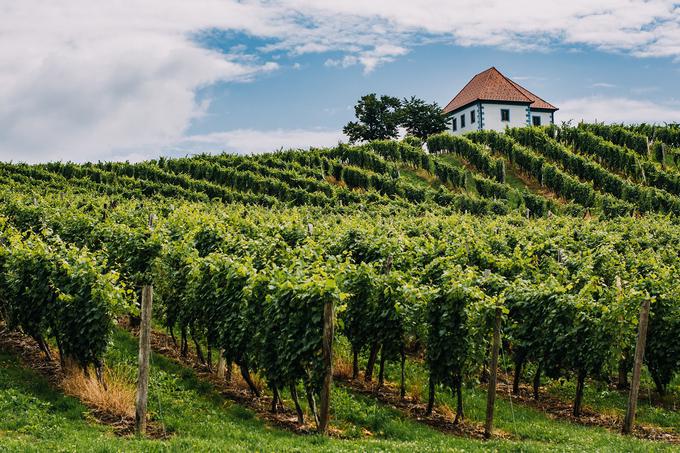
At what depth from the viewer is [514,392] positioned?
45.5 feet

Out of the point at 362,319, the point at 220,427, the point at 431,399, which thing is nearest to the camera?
the point at 220,427

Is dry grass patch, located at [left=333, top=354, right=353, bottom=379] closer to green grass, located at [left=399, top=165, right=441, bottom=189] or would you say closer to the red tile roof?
green grass, located at [left=399, top=165, right=441, bottom=189]

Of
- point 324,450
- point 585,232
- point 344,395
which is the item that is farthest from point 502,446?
point 585,232

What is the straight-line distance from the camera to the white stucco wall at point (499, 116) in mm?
63375

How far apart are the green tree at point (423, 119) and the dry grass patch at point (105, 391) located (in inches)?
2360

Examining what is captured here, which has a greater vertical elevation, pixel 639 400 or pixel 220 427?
pixel 220 427

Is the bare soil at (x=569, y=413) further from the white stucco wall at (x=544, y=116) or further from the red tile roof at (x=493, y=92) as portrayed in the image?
the white stucco wall at (x=544, y=116)

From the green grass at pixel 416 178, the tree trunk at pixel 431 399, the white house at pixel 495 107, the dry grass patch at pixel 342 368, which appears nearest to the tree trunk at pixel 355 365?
the dry grass patch at pixel 342 368

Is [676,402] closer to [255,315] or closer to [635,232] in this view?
[255,315]

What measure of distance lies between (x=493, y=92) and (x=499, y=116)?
278cm

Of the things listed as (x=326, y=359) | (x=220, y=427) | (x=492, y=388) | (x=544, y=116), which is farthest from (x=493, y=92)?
(x=220, y=427)

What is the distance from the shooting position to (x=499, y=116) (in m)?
63.8

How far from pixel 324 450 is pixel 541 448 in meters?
3.33

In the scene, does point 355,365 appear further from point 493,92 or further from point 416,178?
point 493,92
